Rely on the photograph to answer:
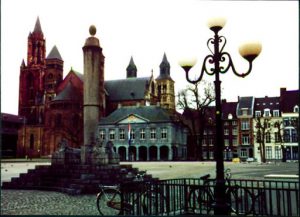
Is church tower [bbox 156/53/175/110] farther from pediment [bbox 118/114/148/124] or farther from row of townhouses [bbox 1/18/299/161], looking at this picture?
pediment [bbox 118/114/148/124]

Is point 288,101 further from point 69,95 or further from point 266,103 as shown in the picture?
point 69,95

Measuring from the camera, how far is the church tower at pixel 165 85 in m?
106

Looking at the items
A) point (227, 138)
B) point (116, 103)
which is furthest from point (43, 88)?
point (227, 138)

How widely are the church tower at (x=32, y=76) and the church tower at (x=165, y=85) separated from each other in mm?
31636

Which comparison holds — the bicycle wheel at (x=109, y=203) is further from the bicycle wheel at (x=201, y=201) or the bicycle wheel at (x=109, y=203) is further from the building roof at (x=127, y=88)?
the building roof at (x=127, y=88)

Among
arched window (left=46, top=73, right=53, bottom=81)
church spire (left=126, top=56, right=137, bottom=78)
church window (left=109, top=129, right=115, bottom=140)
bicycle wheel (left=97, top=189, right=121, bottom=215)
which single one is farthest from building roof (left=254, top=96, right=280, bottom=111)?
bicycle wheel (left=97, top=189, right=121, bottom=215)

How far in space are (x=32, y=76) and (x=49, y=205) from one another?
90.9 m

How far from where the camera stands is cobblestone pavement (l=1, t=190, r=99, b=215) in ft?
33.6

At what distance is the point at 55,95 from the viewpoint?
288ft

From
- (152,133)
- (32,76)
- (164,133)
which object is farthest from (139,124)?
(32,76)

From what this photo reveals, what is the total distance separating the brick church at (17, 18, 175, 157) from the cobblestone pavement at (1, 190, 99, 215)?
5541cm

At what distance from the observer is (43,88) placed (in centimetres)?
9556

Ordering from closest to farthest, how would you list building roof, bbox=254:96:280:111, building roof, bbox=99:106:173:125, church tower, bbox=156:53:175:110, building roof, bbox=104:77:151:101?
building roof, bbox=99:106:173:125, building roof, bbox=254:96:280:111, building roof, bbox=104:77:151:101, church tower, bbox=156:53:175:110

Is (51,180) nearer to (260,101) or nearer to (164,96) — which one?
(260,101)
